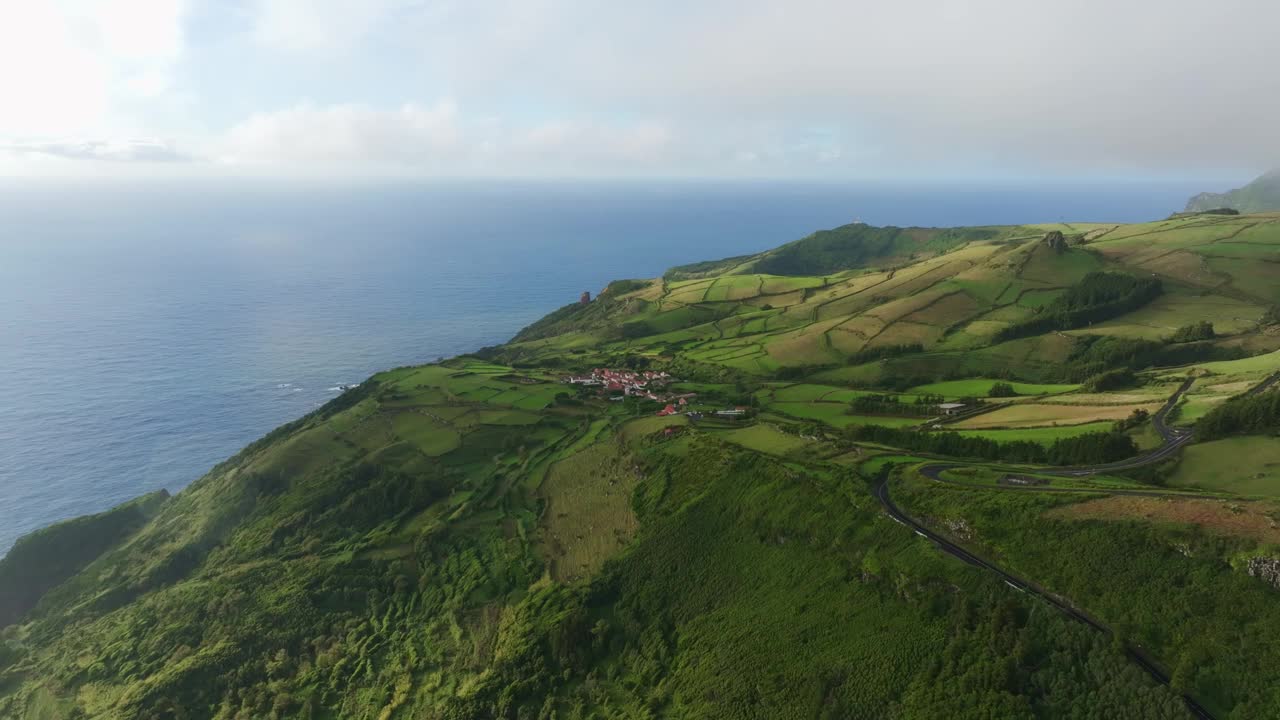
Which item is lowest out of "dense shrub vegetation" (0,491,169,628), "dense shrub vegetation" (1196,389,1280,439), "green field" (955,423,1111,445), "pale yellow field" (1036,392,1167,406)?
"dense shrub vegetation" (0,491,169,628)

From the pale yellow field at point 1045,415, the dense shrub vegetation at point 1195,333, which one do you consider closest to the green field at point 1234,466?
the pale yellow field at point 1045,415

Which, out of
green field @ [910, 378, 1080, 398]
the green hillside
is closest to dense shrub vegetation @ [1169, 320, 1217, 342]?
the green hillside

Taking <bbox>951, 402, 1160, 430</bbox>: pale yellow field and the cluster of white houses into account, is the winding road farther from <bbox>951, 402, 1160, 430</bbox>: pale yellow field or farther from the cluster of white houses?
the cluster of white houses

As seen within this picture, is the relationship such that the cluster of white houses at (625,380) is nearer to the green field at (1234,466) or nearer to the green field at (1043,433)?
the green field at (1043,433)

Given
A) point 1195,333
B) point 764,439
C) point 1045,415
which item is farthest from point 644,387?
point 1195,333

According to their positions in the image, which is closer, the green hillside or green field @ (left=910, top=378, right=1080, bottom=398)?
the green hillside

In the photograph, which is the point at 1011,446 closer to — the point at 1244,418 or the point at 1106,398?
the point at 1244,418
